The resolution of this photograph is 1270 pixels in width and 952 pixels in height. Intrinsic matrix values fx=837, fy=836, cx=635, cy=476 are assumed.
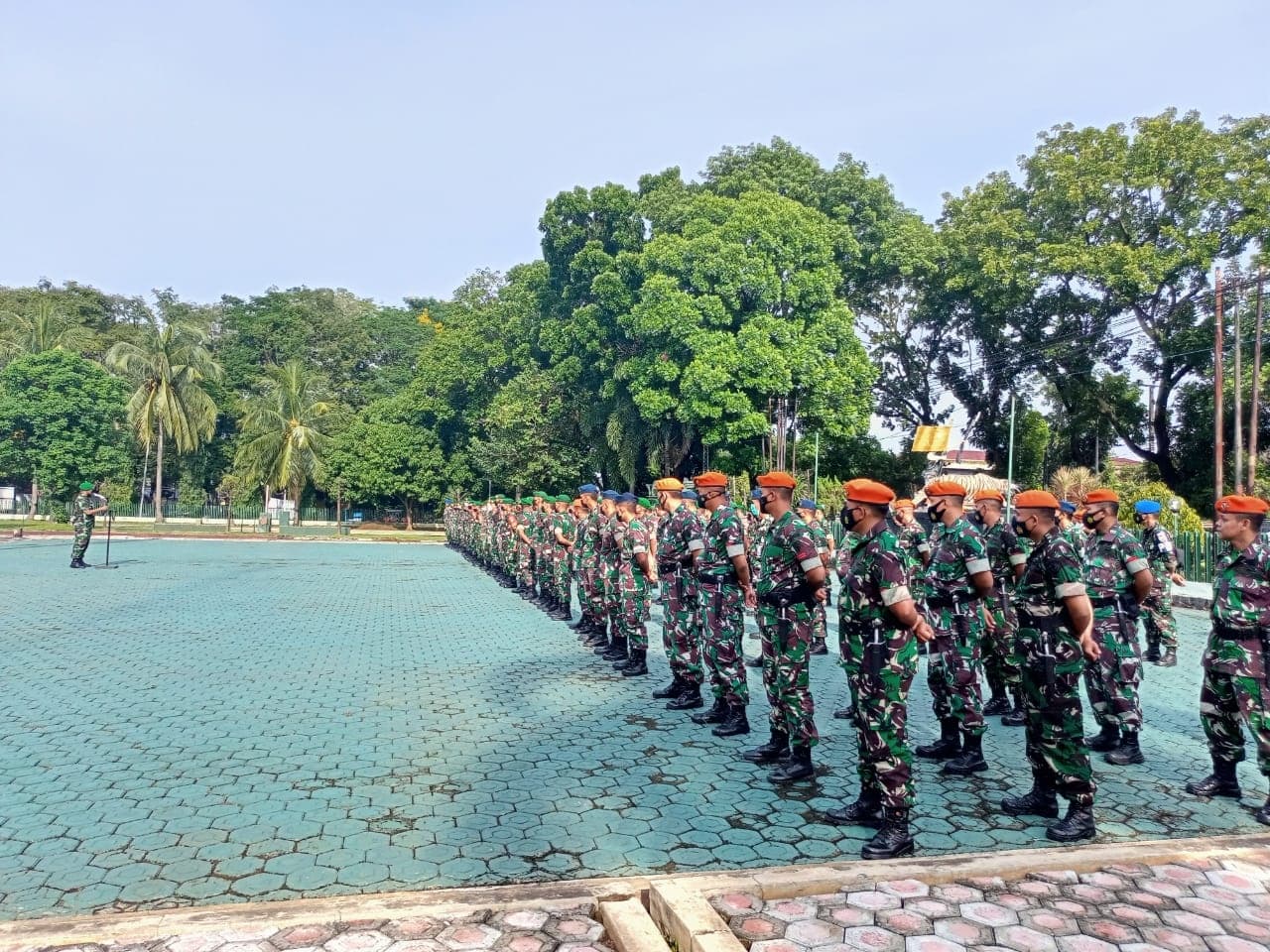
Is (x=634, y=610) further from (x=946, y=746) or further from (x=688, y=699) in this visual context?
(x=946, y=746)

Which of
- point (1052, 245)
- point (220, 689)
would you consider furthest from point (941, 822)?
point (1052, 245)

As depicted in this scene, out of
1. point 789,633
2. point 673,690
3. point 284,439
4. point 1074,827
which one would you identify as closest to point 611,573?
point 673,690

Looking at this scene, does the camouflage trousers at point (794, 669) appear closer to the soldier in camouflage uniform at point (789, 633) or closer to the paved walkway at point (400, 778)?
the soldier in camouflage uniform at point (789, 633)

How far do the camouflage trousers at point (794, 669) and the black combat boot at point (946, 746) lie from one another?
1012mm

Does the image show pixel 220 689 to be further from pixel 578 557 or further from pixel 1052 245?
pixel 1052 245

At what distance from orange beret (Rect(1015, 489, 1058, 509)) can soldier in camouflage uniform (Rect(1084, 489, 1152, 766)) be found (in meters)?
1.43

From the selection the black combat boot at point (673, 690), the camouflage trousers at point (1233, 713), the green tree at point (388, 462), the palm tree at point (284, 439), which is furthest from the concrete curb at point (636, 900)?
the palm tree at point (284, 439)

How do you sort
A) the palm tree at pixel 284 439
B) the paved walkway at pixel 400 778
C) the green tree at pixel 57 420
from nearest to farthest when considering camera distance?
the paved walkway at pixel 400 778, the green tree at pixel 57 420, the palm tree at pixel 284 439

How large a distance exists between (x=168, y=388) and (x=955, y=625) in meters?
46.0

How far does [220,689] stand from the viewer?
740cm

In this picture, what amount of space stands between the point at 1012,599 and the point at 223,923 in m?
4.28

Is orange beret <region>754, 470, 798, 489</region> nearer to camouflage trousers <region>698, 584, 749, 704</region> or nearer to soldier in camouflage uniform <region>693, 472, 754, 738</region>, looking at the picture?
soldier in camouflage uniform <region>693, 472, 754, 738</region>

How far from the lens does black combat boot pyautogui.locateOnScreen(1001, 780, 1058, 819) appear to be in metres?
4.59

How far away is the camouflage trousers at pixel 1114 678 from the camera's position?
5848 mm
